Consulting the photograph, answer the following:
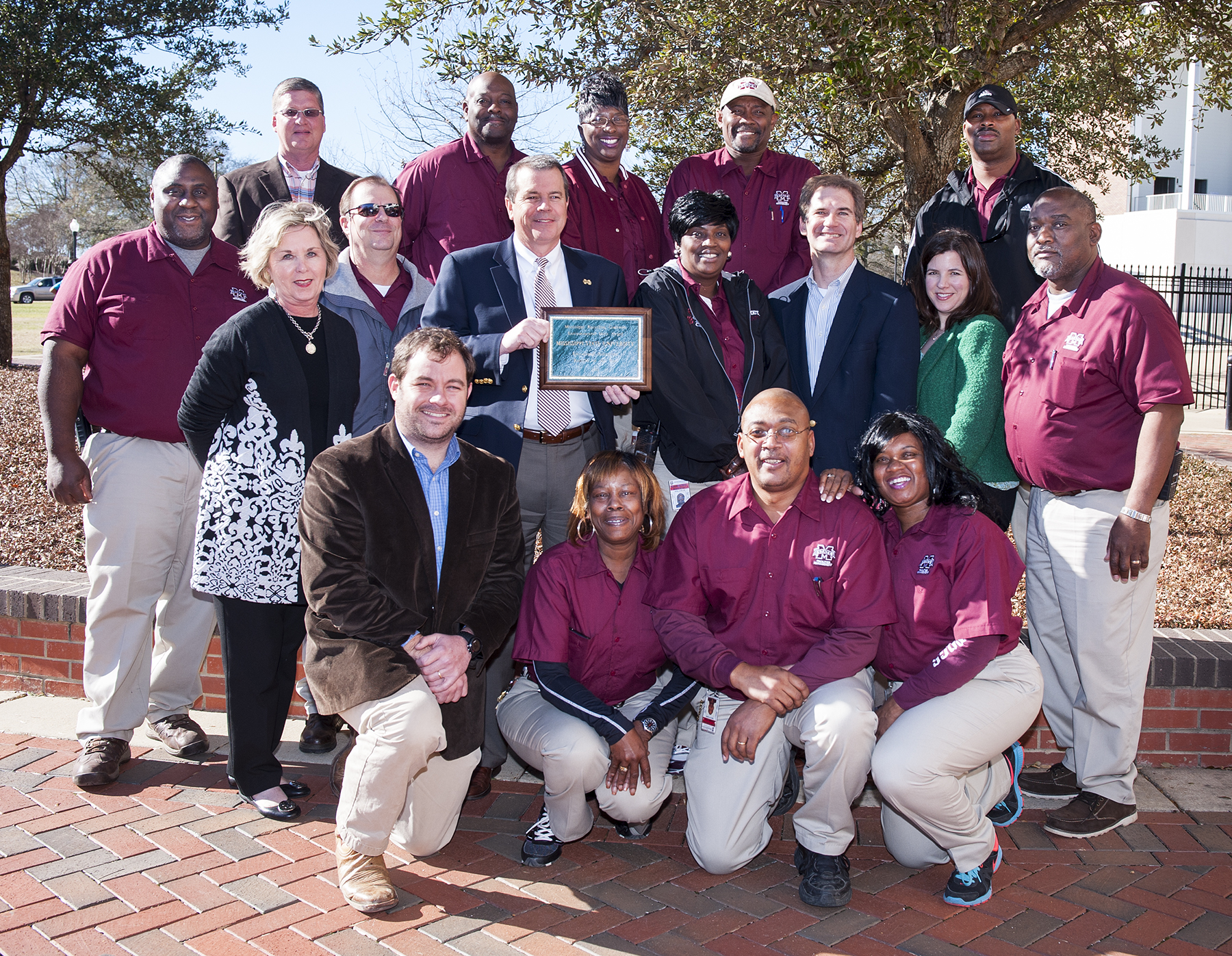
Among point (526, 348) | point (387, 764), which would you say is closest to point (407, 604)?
point (387, 764)

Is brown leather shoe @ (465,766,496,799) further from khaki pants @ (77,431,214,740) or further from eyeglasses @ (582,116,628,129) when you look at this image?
eyeglasses @ (582,116,628,129)

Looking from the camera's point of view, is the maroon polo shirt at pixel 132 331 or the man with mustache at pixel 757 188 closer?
the maroon polo shirt at pixel 132 331

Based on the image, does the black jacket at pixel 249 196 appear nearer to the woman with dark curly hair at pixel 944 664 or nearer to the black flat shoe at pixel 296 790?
the black flat shoe at pixel 296 790

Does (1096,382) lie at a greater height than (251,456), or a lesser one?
greater

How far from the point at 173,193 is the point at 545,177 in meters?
1.75

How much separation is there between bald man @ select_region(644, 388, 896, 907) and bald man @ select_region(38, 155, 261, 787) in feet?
7.72

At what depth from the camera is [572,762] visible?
398cm

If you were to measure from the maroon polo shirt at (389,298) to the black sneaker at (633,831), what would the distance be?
2505mm

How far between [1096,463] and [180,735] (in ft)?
14.0

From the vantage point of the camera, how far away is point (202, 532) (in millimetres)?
4250

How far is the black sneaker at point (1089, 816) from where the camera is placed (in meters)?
4.18

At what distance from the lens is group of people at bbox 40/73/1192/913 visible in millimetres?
3873

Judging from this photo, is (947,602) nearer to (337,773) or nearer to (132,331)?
(337,773)

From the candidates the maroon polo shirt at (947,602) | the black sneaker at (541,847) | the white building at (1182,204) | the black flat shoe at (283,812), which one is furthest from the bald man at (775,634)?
the white building at (1182,204)
